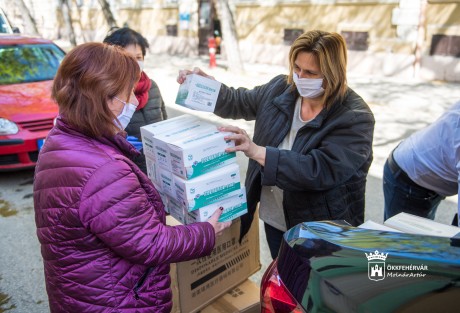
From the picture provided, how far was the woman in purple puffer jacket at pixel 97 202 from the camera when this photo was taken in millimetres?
1355

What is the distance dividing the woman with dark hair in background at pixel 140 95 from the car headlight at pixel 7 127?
250 cm

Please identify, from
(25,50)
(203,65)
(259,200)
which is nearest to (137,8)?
(203,65)

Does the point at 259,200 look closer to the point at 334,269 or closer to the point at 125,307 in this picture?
the point at 125,307

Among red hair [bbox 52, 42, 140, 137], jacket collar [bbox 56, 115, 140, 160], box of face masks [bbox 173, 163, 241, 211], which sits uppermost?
red hair [bbox 52, 42, 140, 137]

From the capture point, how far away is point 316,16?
11.6 metres

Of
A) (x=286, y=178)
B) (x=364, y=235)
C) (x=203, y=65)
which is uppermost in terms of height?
(x=364, y=235)

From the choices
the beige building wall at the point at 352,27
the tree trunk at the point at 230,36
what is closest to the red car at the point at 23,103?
the tree trunk at the point at 230,36

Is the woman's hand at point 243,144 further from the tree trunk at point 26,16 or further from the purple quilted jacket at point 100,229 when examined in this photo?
the tree trunk at point 26,16

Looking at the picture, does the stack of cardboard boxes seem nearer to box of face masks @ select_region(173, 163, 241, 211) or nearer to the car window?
box of face masks @ select_region(173, 163, 241, 211)

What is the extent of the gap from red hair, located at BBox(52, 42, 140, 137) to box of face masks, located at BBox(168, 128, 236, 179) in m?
0.30

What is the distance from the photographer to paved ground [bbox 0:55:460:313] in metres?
3.10

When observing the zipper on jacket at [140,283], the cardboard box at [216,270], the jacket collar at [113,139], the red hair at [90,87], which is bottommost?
the cardboard box at [216,270]

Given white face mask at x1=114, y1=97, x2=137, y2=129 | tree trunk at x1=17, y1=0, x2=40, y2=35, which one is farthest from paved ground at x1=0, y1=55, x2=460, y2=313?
tree trunk at x1=17, y1=0, x2=40, y2=35

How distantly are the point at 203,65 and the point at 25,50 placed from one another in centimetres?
753
